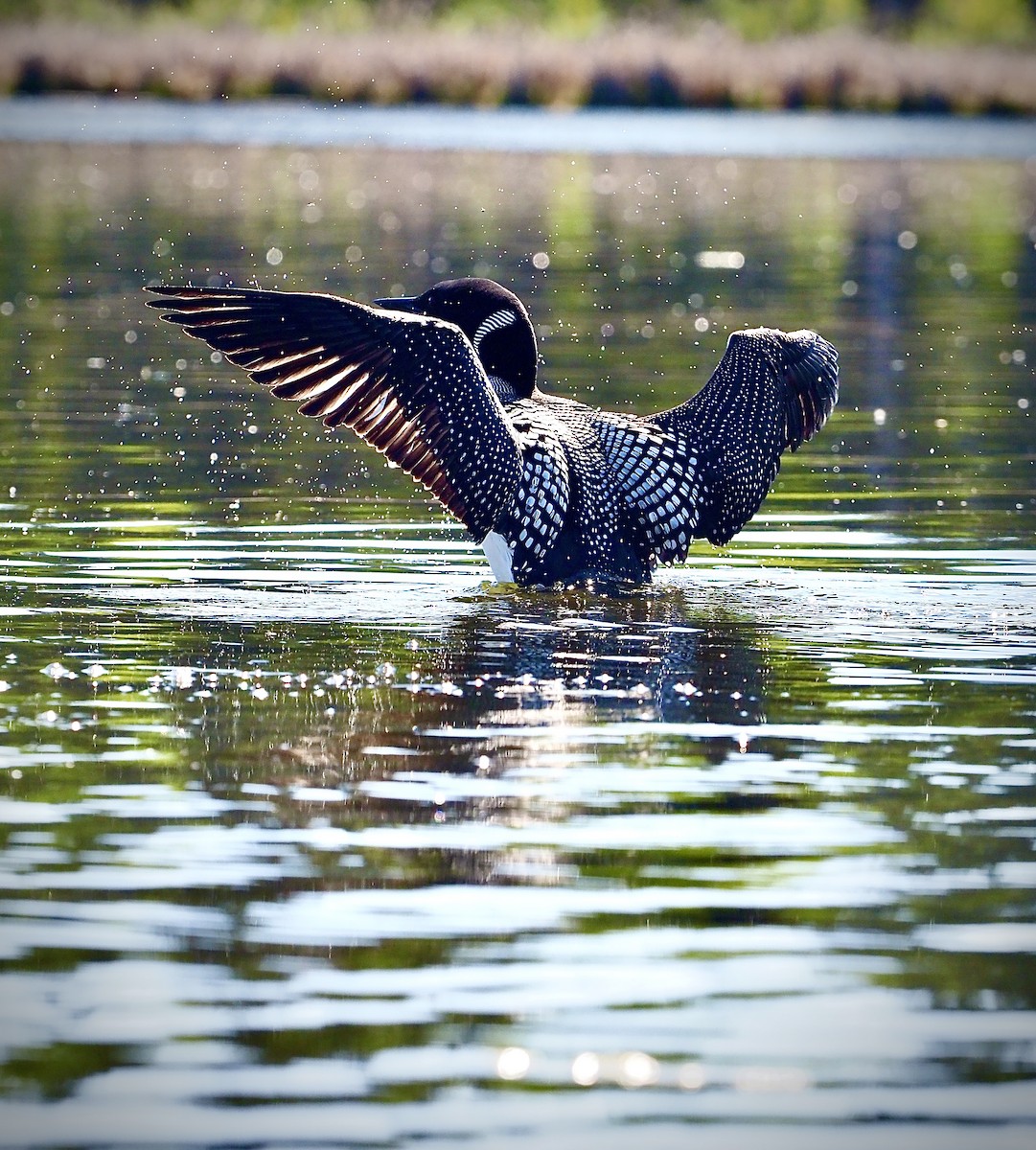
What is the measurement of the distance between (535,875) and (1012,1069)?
1176 mm

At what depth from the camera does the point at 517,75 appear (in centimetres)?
3912

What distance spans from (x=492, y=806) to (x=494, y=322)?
3290 mm

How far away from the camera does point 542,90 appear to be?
129 ft

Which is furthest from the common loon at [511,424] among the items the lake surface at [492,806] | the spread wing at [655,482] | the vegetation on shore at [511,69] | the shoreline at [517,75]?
the shoreline at [517,75]

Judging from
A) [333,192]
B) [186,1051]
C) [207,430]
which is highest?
[333,192]

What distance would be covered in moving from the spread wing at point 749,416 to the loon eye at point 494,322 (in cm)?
62

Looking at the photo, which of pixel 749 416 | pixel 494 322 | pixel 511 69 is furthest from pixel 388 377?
pixel 511 69

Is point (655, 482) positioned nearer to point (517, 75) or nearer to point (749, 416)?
point (749, 416)

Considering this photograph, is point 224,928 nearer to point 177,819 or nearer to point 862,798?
point 177,819

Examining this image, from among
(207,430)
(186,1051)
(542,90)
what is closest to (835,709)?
(186,1051)

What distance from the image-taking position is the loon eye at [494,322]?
848 cm

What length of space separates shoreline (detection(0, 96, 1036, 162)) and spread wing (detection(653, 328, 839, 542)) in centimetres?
2416

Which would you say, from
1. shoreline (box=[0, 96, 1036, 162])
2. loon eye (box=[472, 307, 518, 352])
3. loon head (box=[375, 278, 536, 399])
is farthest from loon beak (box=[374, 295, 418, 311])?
shoreline (box=[0, 96, 1036, 162])

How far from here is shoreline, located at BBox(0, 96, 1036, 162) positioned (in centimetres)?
3500
